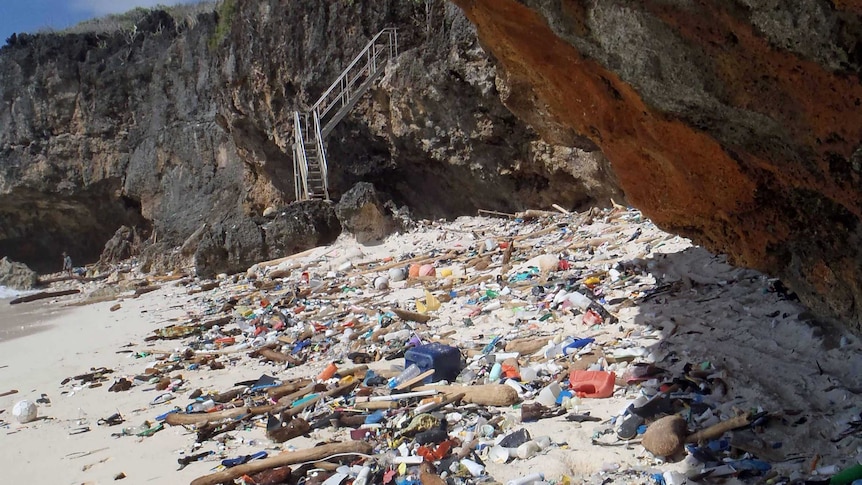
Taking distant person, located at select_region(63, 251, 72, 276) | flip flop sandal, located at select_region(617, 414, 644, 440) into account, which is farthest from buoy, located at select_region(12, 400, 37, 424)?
distant person, located at select_region(63, 251, 72, 276)

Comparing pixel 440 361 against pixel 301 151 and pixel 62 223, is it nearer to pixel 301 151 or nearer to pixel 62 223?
pixel 301 151

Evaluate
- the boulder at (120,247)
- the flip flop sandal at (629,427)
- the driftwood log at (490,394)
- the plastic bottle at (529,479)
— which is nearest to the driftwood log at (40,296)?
the boulder at (120,247)

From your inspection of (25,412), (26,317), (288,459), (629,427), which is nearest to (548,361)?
(629,427)

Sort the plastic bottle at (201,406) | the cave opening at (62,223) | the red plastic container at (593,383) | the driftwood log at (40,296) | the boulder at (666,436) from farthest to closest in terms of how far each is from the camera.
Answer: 1. the cave opening at (62,223)
2. the driftwood log at (40,296)
3. the plastic bottle at (201,406)
4. the red plastic container at (593,383)
5. the boulder at (666,436)

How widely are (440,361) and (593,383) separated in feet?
3.40

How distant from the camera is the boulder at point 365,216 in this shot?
416 inches

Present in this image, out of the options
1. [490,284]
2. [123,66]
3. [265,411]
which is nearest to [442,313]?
[490,284]

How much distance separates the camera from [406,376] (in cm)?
391

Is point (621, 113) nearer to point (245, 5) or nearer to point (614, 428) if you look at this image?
point (614, 428)

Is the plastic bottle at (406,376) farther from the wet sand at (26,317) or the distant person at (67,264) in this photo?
the distant person at (67,264)

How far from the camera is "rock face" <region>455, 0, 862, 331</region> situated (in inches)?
67.3

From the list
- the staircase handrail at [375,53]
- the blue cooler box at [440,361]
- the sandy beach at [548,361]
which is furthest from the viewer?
the staircase handrail at [375,53]

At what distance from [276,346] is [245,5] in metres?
11.3

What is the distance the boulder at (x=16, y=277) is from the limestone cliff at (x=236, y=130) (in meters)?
3.03
